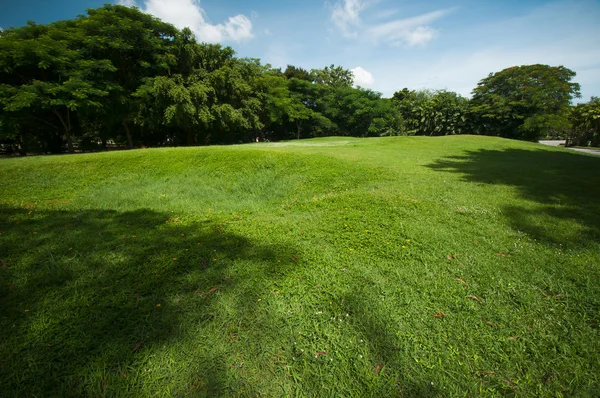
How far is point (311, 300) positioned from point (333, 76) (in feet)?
216

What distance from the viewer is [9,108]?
51.6 ft

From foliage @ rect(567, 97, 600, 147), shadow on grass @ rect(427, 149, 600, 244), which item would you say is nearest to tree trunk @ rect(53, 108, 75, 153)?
shadow on grass @ rect(427, 149, 600, 244)

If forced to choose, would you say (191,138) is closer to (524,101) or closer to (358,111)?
(358,111)

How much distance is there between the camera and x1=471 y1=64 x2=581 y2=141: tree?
3403 cm

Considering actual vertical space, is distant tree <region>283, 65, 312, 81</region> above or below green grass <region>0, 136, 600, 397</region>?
above

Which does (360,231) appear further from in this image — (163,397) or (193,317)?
(163,397)

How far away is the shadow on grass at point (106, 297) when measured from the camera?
6.90 ft

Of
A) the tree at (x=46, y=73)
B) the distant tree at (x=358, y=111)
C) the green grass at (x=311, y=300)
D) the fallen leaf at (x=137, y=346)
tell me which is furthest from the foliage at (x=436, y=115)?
the fallen leaf at (x=137, y=346)

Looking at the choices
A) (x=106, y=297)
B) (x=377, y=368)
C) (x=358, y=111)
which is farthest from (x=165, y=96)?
(x=358, y=111)

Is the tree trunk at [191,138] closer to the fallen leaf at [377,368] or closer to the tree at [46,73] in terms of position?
the tree at [46,73]

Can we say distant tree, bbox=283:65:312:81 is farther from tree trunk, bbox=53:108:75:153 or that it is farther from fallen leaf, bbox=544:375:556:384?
fallen leaf, bbox=544:375:556:384

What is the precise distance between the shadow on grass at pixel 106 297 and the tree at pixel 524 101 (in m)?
47.8

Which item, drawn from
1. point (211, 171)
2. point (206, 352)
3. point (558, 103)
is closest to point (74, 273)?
point (206, 352)

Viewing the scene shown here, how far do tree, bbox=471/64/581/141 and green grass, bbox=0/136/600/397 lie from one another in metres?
41.7
